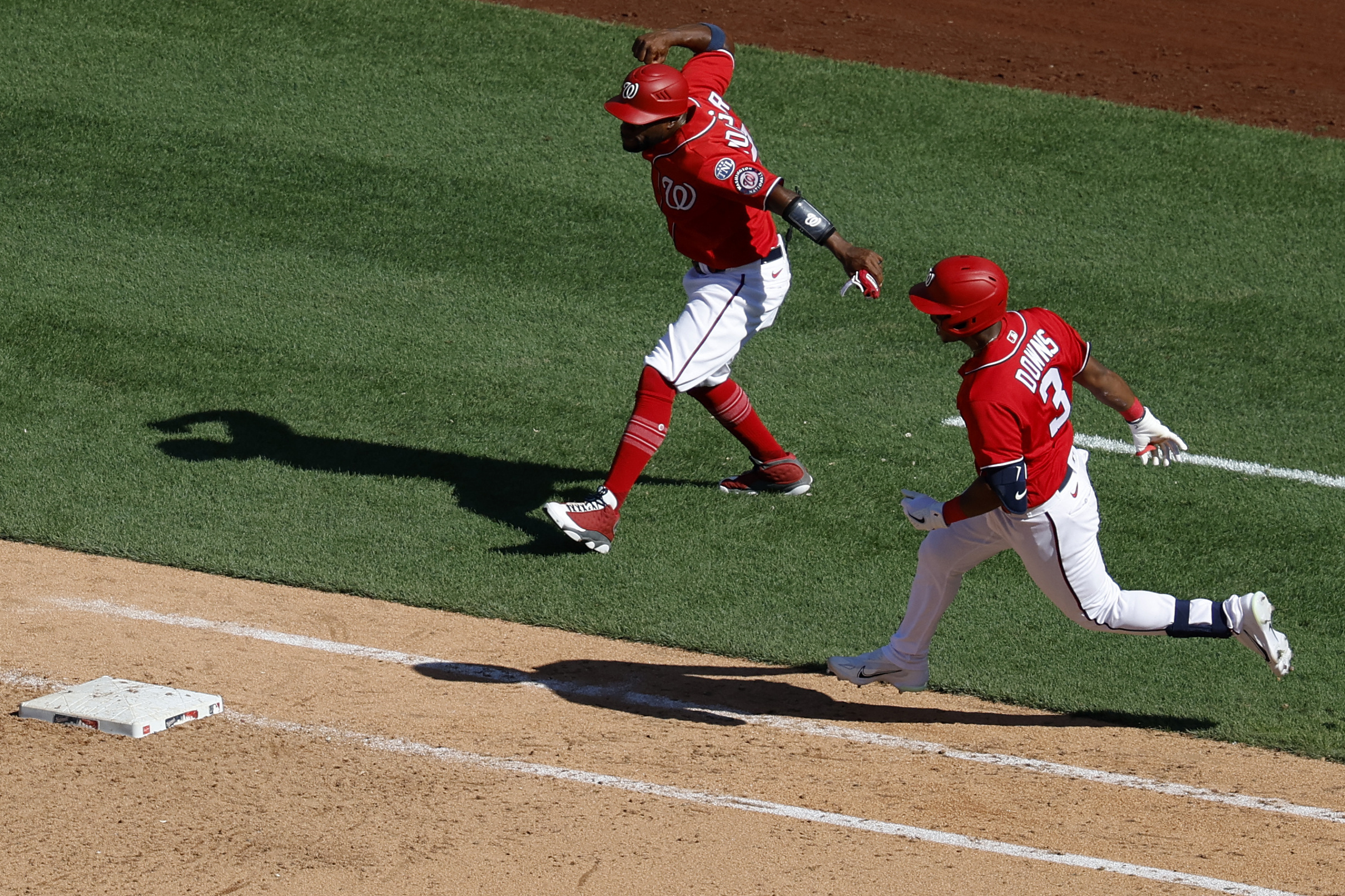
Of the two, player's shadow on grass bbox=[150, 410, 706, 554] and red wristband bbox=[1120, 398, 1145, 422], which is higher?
red wristband bbox=[1120, 398, 1145, 422]

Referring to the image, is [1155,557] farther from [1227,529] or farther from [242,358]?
[242,358]

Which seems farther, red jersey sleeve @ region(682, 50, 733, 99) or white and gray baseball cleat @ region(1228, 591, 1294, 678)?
red jersey sleeve @ region(682, 50, 733, 99)

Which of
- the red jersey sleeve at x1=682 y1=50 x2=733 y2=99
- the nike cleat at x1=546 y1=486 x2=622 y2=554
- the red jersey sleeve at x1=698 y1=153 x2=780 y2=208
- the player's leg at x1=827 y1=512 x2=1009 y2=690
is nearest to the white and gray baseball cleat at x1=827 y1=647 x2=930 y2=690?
the player's leg at x1=827 y1=512 x2=1009 y2=690

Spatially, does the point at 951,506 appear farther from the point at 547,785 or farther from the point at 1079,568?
the point at 547,785

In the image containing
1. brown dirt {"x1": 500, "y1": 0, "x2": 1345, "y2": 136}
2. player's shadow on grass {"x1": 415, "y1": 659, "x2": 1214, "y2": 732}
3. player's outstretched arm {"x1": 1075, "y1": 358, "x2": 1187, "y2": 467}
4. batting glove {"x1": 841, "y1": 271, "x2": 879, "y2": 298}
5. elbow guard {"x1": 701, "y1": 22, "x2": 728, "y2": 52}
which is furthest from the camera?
brown dirt {"x1": 500, "y1": 0, "x2": 1345, "y2": 136}

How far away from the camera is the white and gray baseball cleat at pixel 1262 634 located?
4.91 m

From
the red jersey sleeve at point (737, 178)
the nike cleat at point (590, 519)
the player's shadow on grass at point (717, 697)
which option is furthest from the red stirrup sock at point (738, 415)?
the player's shadow on grass at point (717, 697)

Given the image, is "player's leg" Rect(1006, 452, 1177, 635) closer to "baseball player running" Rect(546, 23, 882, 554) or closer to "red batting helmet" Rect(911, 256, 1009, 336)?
"red batting helmet" Rect(911, 256, 1009, 336)

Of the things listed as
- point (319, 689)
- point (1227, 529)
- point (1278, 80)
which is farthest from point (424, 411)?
point (1278, 80)

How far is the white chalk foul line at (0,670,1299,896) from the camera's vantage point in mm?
4395

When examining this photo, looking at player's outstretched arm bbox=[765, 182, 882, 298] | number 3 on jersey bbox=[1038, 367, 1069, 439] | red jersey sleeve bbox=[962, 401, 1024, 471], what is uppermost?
player's outstretched arm bbox=[765, 182, 882, 298]

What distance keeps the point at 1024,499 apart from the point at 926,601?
0.72 metres

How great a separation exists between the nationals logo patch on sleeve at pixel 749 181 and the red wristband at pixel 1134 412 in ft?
6.07

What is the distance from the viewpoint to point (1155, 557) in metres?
6.59
